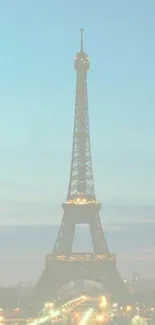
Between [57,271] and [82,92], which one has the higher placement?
[82,92]

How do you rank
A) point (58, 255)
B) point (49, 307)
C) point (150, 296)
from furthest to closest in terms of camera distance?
point (150, 296), point (58, 255), point (49, 307)

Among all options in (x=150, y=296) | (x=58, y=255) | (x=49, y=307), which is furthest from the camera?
(x=150, y=296)

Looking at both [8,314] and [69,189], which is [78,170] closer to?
[69,189]

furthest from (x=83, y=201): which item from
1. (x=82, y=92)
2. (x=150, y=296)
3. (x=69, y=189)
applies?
(x=150, y=296)

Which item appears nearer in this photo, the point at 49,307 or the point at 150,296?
the point at 49,307

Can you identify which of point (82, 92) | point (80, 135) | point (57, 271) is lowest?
point (57, 271)
